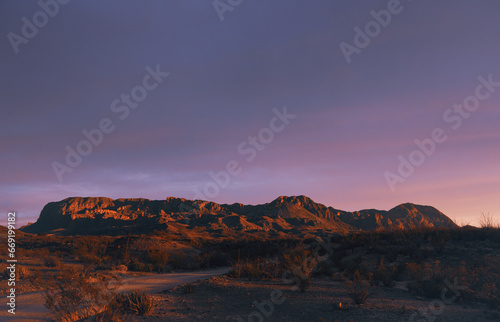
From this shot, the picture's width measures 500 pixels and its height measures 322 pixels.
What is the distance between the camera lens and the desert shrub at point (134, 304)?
31.7 ft

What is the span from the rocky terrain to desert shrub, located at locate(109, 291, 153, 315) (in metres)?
75.3

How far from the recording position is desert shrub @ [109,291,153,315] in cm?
965

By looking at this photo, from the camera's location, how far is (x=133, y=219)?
391 ft

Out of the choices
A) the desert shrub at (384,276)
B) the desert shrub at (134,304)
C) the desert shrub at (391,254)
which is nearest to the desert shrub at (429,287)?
the desert shrub at (384,276)

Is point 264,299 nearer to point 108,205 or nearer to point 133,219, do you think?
point 133,219

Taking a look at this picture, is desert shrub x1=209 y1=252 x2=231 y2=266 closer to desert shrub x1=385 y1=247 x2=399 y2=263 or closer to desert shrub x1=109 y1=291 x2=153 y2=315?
desert shrub x1=385 y1=247 x2=399 y2=263

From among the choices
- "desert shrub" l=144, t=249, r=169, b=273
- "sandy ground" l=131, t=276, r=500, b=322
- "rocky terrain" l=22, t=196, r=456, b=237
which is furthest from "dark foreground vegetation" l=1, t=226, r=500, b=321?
"rocky terrain" l=22, t=196, r=456, b=237

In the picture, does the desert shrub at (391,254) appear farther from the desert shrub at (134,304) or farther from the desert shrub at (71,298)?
the desert shrub at (71,298)

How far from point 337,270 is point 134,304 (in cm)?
1272

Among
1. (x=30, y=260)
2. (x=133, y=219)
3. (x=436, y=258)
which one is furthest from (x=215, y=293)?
(x=133, y=219)

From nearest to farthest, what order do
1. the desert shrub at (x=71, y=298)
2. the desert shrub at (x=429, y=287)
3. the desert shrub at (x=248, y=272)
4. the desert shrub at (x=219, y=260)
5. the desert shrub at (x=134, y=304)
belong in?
the desert shrub at (x=71, y=298) < the desert shrub at (x=134, y=304) < the desert shrub at (x=429, y=287) < the desert shrub at (x=248, y=272) < the desert shrub at (x=219, y=260)

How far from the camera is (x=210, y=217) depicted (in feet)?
379

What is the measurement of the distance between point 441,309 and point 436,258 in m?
9.80

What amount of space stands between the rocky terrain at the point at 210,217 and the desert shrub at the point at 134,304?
75.3 meters
